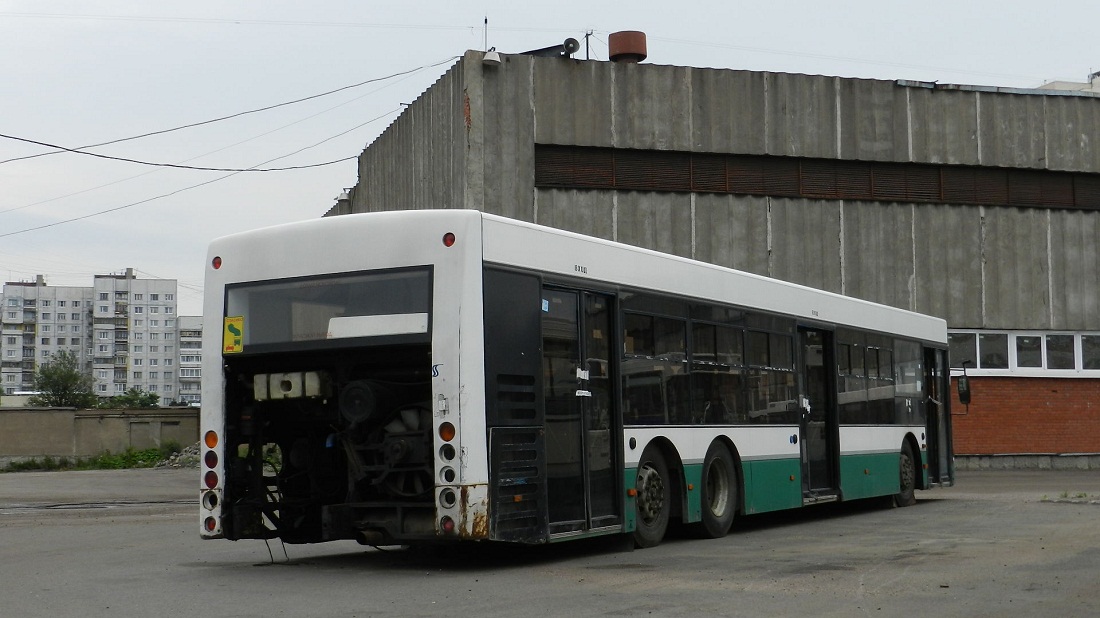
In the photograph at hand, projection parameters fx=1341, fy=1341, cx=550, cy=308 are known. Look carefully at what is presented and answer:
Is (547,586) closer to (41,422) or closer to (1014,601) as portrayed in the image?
(1014,601)

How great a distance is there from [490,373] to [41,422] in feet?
156

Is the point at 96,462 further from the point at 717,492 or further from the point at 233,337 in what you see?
the point at 233,337

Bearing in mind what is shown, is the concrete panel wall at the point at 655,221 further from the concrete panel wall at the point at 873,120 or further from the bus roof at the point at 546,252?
the bus roof at the point at 546,252

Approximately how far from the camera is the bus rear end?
10.4 meters

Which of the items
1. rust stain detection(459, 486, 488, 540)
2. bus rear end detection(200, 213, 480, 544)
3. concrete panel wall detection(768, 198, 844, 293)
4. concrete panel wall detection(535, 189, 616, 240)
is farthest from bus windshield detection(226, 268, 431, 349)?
concrete panel wall detection(768, 198, 844, 293)

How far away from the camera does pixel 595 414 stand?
11.9 m

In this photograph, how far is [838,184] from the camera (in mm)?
31812

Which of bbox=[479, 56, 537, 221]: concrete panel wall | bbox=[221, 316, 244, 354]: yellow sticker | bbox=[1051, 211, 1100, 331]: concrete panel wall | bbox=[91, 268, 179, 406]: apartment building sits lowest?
bbox=[221, 316, 244, 354]: yellow sticker

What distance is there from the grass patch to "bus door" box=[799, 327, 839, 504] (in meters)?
33.3

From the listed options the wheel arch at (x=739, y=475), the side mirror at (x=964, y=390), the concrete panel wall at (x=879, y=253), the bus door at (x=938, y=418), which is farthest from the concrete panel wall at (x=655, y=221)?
the wheel arch at (x=739, y=475)

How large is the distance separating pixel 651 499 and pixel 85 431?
1873 inches

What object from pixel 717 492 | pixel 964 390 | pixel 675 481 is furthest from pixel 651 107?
pixel 675 481

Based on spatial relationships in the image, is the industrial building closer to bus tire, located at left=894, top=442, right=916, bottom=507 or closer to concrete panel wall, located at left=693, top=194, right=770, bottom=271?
concrete panel wall, located at left=693, top=194, right=770, bottom=271

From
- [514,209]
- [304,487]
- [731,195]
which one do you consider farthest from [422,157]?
[304,487]
